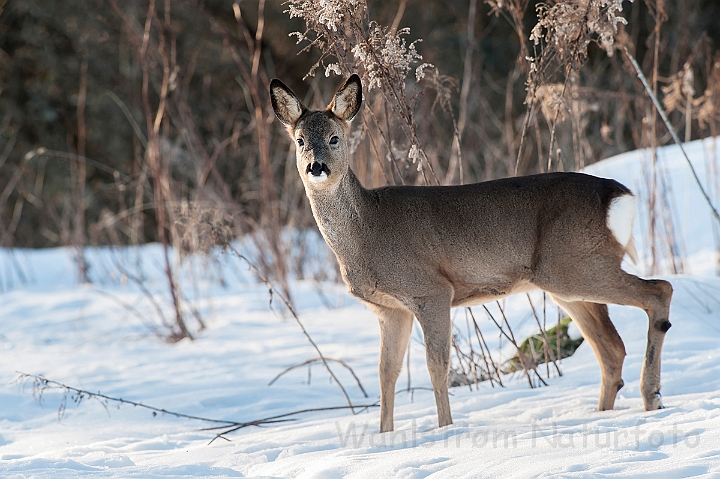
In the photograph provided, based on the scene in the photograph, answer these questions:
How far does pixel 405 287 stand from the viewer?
426 cm

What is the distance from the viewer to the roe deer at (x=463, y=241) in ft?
13.7

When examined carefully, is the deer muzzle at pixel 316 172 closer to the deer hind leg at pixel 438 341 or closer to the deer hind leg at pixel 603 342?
the deer hind leg at pixel 438 341

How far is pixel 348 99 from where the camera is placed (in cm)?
434

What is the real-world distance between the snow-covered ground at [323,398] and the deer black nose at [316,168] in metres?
1.34

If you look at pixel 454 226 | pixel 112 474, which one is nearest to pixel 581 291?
pixel 454 226

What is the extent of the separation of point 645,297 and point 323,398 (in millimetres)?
2411

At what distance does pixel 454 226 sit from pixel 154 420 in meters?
2.37

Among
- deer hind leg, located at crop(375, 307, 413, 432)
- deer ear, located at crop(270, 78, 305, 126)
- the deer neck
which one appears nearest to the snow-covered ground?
deer hind leg, located at crop(375, 307, 413, 432)

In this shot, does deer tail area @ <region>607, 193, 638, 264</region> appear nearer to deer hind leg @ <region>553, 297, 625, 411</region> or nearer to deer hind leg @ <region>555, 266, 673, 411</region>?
deer hind leg @ <region>555, 266, 673, 411</region>

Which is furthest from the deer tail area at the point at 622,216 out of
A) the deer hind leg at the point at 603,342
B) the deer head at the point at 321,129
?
the deer head at the point at 321,129

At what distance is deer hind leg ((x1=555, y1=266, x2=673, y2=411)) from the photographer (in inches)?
164

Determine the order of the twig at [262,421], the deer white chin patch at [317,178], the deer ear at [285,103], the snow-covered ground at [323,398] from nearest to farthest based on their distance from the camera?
the snow-covered ground at [323,398] < the deer white chin patch at [317,178] < the deer ear at [285,103] < the twig at [262,421]

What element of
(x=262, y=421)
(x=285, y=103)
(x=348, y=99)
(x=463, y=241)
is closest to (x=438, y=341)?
(x=463, y=241)

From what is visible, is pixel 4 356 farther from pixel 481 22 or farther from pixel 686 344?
pixel 481 22
